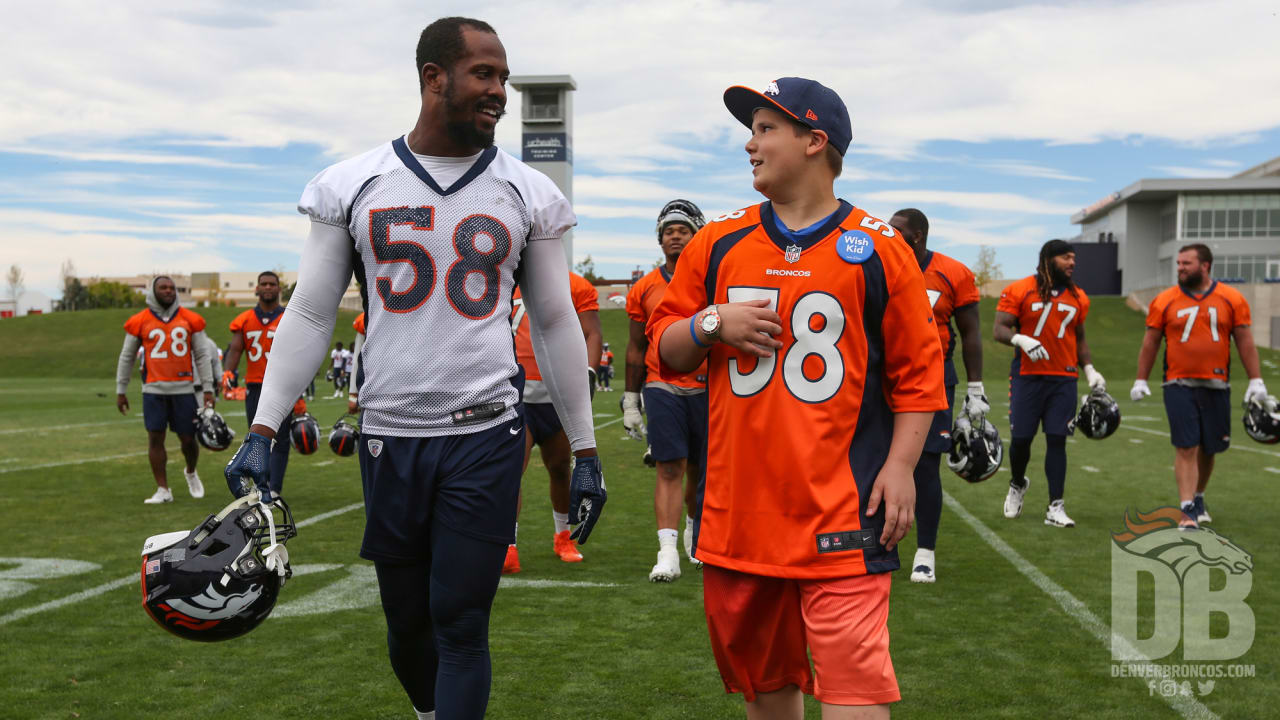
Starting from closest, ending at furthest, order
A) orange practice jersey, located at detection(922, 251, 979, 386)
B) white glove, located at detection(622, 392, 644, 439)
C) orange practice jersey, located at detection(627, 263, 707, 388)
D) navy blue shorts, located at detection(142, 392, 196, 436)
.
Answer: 1. orange practice jersey, located at detection(922, 251, 979, 386)
2. orange practice jersey, located at detection(627, 263, 707, 388)
3. white glove, located at detection(622, 392, 644, 439)
4. navy blue shorts, located at detection(142, 392, 196, 436)

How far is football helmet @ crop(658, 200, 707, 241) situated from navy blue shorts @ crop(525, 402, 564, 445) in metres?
1.35

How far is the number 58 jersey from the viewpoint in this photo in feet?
10.6

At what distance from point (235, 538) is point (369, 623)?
9.41 ft

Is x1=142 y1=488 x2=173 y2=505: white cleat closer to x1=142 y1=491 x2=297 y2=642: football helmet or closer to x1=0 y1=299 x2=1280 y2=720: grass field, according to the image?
x1=0 y1=299 x2=1280 y2=720: grass field

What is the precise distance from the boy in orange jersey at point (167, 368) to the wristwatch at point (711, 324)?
8.76 meters

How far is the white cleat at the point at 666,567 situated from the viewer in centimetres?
695

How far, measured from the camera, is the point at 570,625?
5859 millimetres

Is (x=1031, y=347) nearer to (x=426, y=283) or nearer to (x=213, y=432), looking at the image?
(x=426, y=283)

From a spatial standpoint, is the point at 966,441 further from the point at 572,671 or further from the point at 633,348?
the point at 572,671

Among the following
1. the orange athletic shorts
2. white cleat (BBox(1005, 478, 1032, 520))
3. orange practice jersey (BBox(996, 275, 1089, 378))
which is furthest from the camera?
white cleat (BBox(1005, 478, 1032, 520))

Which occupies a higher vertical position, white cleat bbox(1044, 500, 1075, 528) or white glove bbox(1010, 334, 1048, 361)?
white glove bbox(1010, 334, 1048, 361)

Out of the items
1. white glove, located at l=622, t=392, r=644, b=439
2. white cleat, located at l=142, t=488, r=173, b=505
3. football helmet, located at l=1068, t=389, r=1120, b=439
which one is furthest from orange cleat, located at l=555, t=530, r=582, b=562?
white cleat, located at l=142, t=488, r=173, b=505

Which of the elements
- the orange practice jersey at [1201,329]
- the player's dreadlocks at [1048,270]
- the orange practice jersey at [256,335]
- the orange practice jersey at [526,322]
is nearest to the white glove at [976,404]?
the player's dreadlocks at [1048,270]

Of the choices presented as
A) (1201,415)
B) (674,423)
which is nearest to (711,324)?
(674,423)
